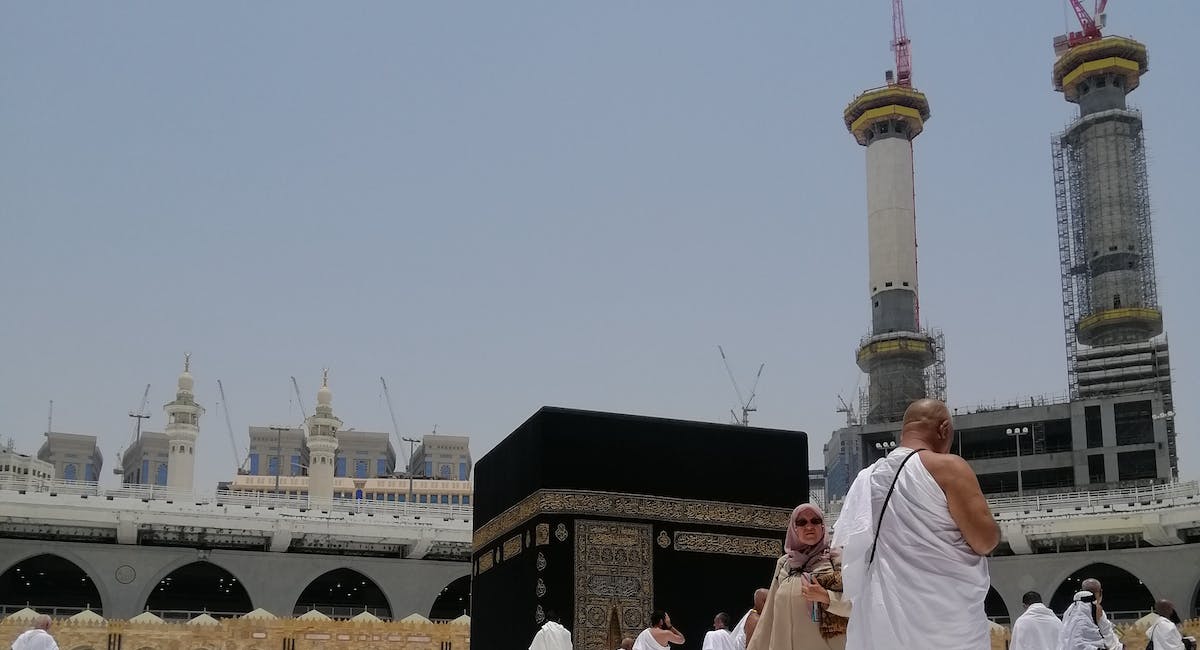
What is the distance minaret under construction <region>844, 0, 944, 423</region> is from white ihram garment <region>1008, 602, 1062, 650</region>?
121 ft

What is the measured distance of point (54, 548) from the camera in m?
28.5

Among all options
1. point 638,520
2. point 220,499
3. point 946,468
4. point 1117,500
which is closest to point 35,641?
point 638,520

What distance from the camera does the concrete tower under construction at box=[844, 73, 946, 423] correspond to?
44750 millimetres

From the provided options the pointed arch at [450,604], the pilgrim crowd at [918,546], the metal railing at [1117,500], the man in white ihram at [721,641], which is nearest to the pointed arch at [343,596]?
the pointed arch at [450,604]

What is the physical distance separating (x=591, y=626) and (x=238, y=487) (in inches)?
2551

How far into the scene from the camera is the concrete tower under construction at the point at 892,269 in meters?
44.8

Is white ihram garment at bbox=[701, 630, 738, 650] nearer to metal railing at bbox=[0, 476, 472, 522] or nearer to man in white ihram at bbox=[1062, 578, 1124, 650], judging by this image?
man in white ihram at bbox=[1062, 578, 1124, 650]

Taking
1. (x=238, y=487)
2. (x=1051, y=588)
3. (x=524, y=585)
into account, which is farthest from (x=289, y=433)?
(x=524, y=585)

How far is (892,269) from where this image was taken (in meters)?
45.1

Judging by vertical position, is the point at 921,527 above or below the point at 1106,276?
below


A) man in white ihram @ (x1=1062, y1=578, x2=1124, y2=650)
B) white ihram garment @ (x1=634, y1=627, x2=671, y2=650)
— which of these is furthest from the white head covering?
white ihram garment @ (x1=634, y1=627, x2=671, y2=650)

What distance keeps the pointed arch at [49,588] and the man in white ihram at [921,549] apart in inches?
1274

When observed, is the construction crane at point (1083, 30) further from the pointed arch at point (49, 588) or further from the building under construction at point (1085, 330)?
the pointed arch at point (49, 588)

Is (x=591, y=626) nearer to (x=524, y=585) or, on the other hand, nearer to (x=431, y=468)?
(x=524, y=585)
